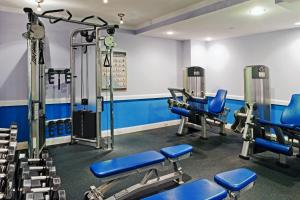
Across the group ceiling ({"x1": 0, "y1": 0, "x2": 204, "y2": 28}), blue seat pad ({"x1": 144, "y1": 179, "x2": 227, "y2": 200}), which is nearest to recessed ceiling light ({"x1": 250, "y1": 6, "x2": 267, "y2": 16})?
ceiling ({"x1": 0, "y1": 0, "x2": 204, "y2": 28})

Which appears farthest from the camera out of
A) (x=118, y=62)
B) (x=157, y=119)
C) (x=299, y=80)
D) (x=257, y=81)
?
(x=157, y=119)

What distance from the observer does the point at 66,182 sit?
9.20 ft

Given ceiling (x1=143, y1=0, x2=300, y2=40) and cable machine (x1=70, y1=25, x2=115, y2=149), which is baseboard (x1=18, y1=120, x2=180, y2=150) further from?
ceiling (x1=143, y1=0, x2=300, y2=40)

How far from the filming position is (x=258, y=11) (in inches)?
127

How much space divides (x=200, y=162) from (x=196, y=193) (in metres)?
1.77

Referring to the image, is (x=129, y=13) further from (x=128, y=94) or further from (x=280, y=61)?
(x=280, y=61)

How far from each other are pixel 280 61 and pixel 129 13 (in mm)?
3114

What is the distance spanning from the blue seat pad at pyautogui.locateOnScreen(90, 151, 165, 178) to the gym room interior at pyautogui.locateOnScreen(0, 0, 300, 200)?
0.04 feet

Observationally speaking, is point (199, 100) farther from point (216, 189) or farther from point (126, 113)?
point (216, 189)

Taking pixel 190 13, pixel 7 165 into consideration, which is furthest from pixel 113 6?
pixel 7 165

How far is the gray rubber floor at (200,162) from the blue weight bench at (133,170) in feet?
1.05

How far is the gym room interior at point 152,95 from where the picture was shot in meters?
2.63

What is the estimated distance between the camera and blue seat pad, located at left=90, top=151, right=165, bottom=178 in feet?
7.09

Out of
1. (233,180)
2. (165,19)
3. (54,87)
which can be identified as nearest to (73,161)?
(54,87)
